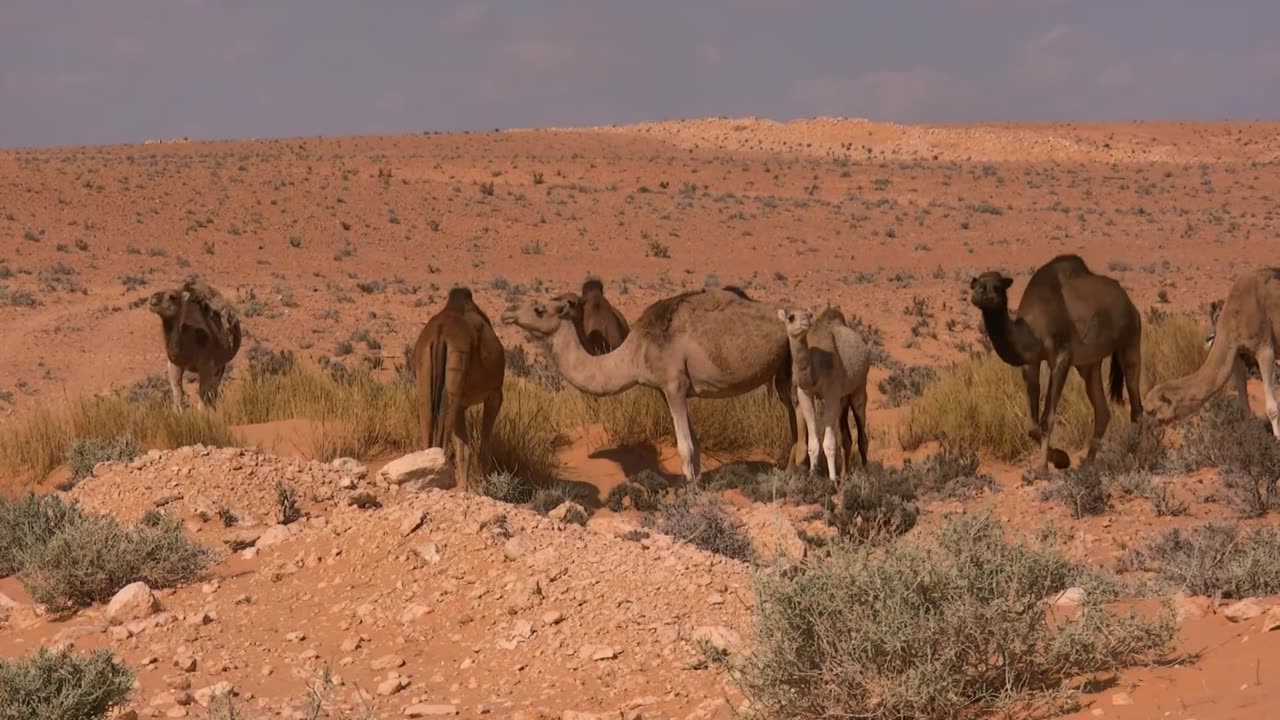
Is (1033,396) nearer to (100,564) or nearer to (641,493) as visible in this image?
(641,493)

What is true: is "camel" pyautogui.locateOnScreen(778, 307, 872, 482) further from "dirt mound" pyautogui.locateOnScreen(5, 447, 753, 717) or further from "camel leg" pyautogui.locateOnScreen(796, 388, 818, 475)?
"dirt mound" pyautogui.locateOnScreen(5, 447, 753, 717)

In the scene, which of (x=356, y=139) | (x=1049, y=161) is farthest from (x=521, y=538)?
(x=356, y=139)

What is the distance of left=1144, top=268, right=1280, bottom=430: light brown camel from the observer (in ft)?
40.9

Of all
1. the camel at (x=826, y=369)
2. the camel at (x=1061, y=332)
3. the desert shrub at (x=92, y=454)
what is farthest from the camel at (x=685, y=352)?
the desert shrub at (x=92, y=454)

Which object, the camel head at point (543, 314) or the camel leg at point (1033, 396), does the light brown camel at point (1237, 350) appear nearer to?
the camel leg at point (1033, 396)

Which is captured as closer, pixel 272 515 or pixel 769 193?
pixel 272 515

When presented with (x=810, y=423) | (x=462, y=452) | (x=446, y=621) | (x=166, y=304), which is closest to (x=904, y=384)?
(x=810, y=423)

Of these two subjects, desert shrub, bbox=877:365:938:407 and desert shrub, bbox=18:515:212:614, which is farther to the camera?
desert shrub, bbox=877:365:938:407

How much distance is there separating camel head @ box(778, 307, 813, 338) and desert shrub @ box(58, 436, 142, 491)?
5.97 meters

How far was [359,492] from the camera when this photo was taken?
33.5 ft

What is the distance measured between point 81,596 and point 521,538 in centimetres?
269

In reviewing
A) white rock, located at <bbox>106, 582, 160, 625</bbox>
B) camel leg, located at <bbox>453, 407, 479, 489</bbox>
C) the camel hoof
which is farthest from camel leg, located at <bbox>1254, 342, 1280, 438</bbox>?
white rock, located at <bbox>106, 582, 160, 625</bbox>

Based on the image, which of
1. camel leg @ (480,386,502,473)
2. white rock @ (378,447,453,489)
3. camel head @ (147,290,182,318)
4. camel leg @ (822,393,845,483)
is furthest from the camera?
camel head @ (147,290,182,318)

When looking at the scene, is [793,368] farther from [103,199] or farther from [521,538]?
[103,199]
